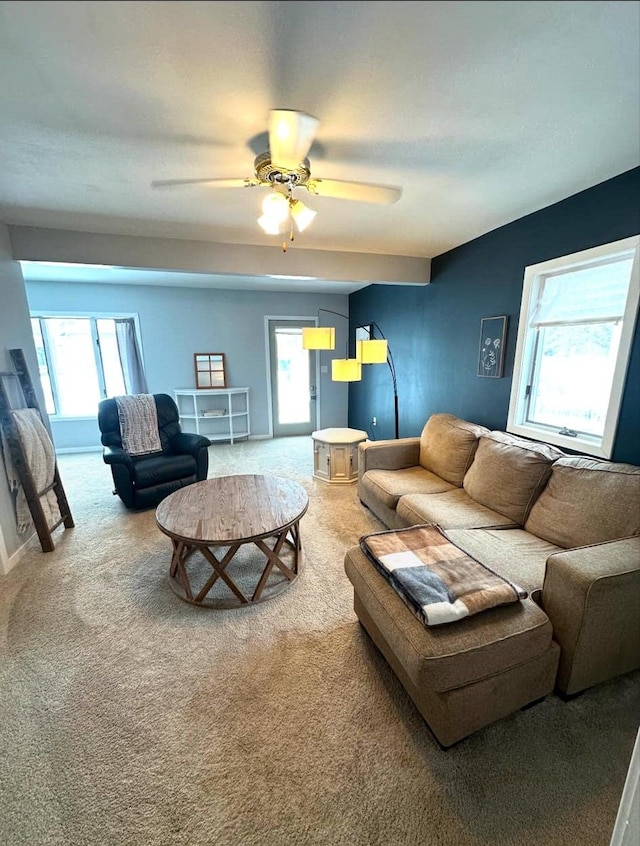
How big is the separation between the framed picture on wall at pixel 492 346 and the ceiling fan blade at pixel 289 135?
2.07 m

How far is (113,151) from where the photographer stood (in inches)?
64.3

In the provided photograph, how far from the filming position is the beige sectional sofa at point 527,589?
4.00ft

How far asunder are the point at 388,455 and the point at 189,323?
376 cm

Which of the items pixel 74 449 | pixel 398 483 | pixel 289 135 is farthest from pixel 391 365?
pixel 74 449

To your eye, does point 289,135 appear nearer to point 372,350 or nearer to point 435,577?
point 435,577

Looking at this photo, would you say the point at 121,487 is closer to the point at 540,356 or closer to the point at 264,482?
the point at 264,482

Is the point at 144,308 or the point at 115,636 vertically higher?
the point at 144,308

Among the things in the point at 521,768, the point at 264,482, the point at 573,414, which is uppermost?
the point at 573,414

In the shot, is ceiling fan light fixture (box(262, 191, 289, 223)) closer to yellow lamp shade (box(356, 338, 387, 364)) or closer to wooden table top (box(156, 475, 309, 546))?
wooden table top (box(156, 475, 309, 546))

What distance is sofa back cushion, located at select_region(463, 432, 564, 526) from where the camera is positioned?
2.12 m

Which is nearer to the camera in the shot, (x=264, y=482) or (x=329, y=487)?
(x=264, y=482)

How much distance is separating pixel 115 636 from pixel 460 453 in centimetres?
258

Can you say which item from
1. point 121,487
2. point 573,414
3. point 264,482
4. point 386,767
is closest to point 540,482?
point 573,414

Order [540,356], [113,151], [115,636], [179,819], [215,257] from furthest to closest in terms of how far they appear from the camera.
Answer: [215,257], [540,356], [115,636], [113,151], [179,819]
